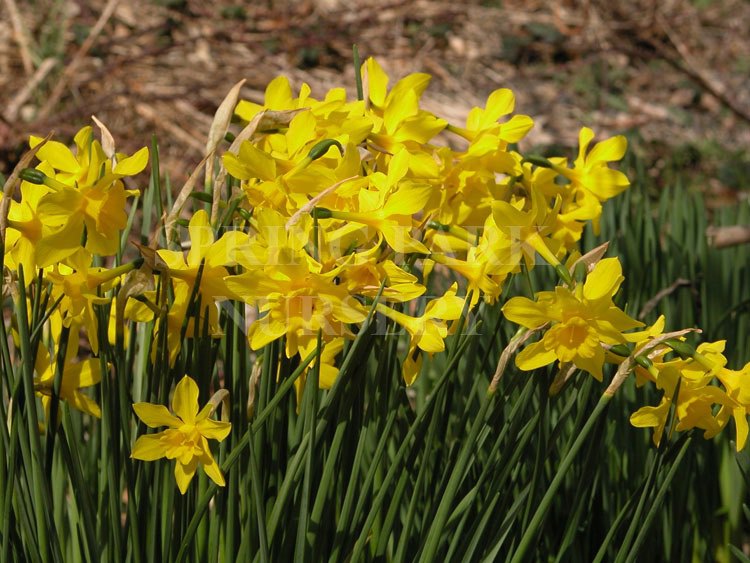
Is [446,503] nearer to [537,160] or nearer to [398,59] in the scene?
[537,160]

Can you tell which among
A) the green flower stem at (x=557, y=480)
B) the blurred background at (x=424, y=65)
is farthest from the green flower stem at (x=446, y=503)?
the blurred background at (x=424, y=65)

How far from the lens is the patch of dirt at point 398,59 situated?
4305 mm

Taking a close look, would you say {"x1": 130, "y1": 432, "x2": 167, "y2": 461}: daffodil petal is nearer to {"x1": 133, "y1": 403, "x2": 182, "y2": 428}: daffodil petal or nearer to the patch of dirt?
{"x1": 133, "y1": 403, "x2": 182, "y2": 428}: daffodil petal

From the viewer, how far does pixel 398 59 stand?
5.00 meters

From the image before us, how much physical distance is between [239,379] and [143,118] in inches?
137

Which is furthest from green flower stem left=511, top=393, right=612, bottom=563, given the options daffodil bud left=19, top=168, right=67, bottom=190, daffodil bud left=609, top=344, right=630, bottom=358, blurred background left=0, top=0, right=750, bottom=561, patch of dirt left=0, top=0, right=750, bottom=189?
patch of dirt left=0, top=0, right=750, bottom=189

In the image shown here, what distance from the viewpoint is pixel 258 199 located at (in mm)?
974

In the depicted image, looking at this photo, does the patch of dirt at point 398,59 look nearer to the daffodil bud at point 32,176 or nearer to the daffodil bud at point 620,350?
the daffodil bud at point 32,176

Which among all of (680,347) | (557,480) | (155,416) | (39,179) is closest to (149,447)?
(155,416)

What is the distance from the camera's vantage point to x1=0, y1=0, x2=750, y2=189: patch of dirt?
4305 mm

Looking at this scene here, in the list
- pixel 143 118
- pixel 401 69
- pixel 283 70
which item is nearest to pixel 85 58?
pixel 143 118

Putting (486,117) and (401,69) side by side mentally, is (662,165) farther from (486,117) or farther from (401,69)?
(486,117)

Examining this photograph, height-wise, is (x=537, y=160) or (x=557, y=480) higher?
(x=537, y=160)

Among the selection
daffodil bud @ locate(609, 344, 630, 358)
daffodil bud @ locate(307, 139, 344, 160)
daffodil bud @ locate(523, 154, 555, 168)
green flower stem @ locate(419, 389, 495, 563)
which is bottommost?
green flower stem @ locate(419, 389, 495, 563)
